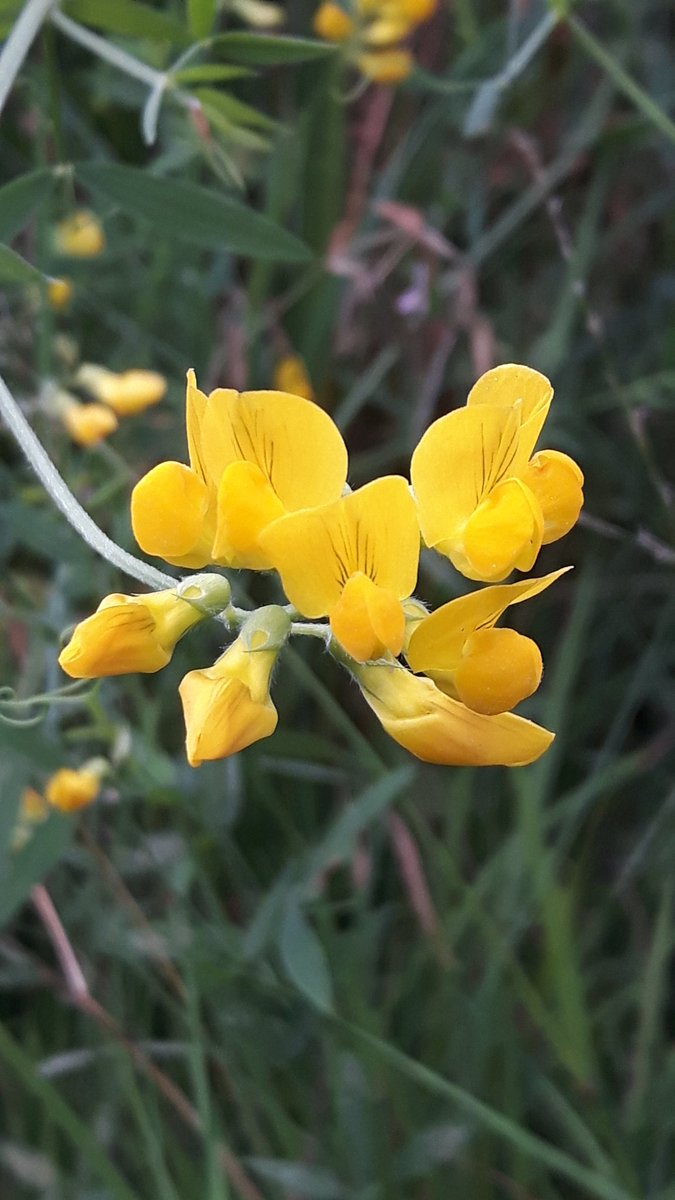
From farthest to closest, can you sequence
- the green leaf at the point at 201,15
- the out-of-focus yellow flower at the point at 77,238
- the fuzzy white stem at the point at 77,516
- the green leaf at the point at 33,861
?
the out-of-focus yellow flower at the point at 77,238 < the green leaf at the point at 33,861 < the green leaf at the point at 201,15 < the fuzzy white stem at the point at 77,516

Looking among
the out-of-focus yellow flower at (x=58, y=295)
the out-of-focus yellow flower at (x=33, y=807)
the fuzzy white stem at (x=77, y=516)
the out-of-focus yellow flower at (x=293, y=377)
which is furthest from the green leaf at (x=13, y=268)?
the out-of-focus yellow flower at (x=293, y=377)

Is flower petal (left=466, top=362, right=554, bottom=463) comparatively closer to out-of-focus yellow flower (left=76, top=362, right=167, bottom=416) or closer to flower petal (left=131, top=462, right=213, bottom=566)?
flower petal (left=131, top=462, right=213, bottom=566)

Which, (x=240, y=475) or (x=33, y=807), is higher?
(x=240, y=475)

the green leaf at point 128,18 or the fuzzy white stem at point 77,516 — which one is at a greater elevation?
the green leaf at point 128,18

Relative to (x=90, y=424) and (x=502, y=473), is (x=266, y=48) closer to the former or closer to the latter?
(x=90, y=424)

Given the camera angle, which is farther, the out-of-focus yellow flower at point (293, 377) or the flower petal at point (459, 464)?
the out-of-focus yellow flower at point (293, 377)

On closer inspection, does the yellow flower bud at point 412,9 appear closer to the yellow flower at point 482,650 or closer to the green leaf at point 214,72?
the green leaf at point 214,72

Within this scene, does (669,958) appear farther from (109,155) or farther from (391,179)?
(109,155)

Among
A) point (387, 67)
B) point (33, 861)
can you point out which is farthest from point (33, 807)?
point (387, 67)
